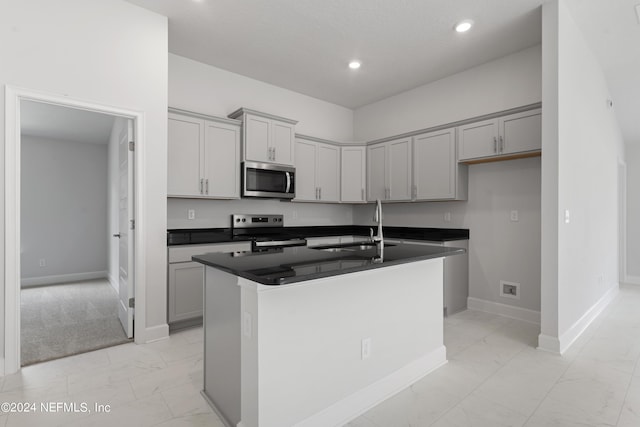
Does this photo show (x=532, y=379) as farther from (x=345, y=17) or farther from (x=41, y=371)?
(x=41, y=371)

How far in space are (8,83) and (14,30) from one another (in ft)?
1.27

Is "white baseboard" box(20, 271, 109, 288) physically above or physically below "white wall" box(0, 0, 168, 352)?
below

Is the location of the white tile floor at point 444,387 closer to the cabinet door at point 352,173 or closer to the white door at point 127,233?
the white door at point 127,233

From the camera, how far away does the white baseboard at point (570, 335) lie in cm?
269

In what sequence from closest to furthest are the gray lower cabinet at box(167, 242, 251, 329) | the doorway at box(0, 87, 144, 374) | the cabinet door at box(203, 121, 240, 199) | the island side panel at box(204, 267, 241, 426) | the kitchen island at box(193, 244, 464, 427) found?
the kitchen island at box(193, 244, 464, 427) < the island side panel at box(204, 267, 241, 426) < the doorway at box(0, 87, 144, 374) < the gray lower cabinet at box(167, 242, 251, 329) < the cabinet door at box(203, 121, 240, 199)

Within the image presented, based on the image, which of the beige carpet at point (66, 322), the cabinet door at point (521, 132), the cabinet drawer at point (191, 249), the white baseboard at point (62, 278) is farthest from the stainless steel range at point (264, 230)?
the white baseboard at point (62, 278)

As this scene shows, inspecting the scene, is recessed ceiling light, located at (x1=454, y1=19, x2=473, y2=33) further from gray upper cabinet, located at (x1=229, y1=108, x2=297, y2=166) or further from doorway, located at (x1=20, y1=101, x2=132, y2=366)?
doorway, located at (x1=20, y1=101, x2=132, y2=366)

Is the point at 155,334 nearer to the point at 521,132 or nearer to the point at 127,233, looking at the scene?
the point at 127,233

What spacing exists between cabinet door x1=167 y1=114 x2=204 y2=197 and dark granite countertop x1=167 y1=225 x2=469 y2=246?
1.60 ft

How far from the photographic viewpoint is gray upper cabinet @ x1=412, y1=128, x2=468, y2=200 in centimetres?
389

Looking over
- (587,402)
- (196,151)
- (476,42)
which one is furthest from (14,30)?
(587,402)

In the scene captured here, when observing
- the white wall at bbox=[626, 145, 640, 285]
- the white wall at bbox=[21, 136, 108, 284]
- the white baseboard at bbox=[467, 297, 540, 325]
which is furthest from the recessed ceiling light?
the white wall at bbox=[21, 136, 108, 284]

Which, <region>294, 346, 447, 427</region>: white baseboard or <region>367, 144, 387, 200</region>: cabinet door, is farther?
<region>367, 144, 387, 200</region>: cabinet door

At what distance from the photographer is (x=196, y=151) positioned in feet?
11.6
